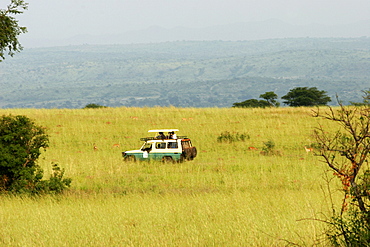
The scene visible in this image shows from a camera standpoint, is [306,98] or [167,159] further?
[306,98]

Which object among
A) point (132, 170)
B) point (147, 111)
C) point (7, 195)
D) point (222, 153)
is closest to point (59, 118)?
point (147, 111)

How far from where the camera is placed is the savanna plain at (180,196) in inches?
368

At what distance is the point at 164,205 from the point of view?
1299cm

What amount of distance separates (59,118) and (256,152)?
18.0 metres

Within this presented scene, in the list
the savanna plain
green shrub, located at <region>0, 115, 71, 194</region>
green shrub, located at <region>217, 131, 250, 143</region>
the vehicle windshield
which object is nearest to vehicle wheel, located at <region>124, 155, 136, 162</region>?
the savanna plain

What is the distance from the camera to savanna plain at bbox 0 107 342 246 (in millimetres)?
9352

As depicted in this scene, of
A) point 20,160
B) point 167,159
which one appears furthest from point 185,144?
point 20,160

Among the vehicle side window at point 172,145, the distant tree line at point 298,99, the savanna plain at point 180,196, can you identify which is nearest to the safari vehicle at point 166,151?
the vehicle side window at point 172,145

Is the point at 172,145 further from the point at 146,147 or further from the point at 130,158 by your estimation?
the point at 130,158

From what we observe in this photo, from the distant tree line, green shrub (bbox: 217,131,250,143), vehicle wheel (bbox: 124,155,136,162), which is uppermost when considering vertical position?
vehicle wheel (bbox: 124,155,136,162)

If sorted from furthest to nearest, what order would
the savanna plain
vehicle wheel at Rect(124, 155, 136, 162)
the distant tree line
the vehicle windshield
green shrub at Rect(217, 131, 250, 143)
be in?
1. the distant tree line
2. green shrub at Rect(217, 131, 250, 143)
3. the vehicle windshield
4. vehicle wheel at Rect(124, 155, 136, 162)
5. the savanna plain

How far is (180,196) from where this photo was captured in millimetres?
14664

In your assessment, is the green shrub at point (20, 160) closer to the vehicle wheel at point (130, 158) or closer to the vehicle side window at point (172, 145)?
the vehicle wheel at point (130, 158)

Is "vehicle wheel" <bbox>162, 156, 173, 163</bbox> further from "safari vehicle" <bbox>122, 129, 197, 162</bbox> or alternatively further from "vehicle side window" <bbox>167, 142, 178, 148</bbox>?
"vehicle side window" <bbox>167, 142, 178, 148</bbox>
